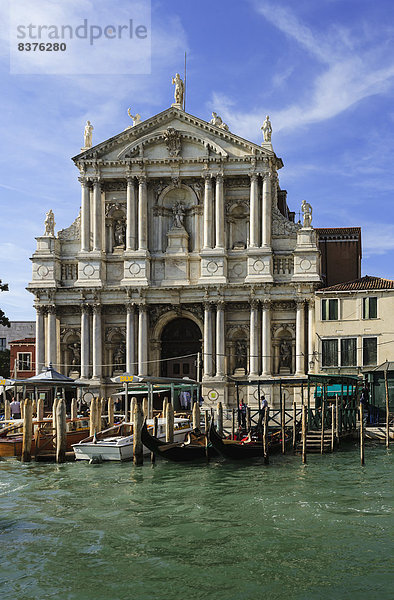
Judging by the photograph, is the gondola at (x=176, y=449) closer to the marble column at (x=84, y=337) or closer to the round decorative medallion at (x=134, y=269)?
the marble column at (x=84, y=337)

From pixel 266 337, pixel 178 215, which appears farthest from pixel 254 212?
pixel 266 337

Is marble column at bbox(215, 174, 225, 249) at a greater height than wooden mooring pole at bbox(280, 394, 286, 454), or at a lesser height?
greater

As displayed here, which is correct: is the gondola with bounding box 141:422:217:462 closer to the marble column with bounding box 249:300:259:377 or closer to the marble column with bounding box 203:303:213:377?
the marble column with bounding box 249:300:259:377

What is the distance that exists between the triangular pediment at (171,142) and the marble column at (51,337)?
6.94 metres

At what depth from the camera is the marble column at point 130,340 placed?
3431cm

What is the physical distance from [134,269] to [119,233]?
7.24 feet

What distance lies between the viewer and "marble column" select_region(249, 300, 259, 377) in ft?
111

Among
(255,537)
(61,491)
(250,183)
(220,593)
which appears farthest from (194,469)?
(250,183)

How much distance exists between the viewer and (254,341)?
111 feet

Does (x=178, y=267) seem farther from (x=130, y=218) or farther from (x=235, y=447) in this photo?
(x=235, y=447)

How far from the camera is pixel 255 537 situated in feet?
43.4

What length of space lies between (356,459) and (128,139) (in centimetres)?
1938

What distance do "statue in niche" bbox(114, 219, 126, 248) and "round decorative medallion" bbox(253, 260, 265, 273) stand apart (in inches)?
243

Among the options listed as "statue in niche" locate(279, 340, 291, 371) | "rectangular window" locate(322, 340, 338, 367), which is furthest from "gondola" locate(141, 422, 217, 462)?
"statue in niche" locate(279, 340, 291, 371)
